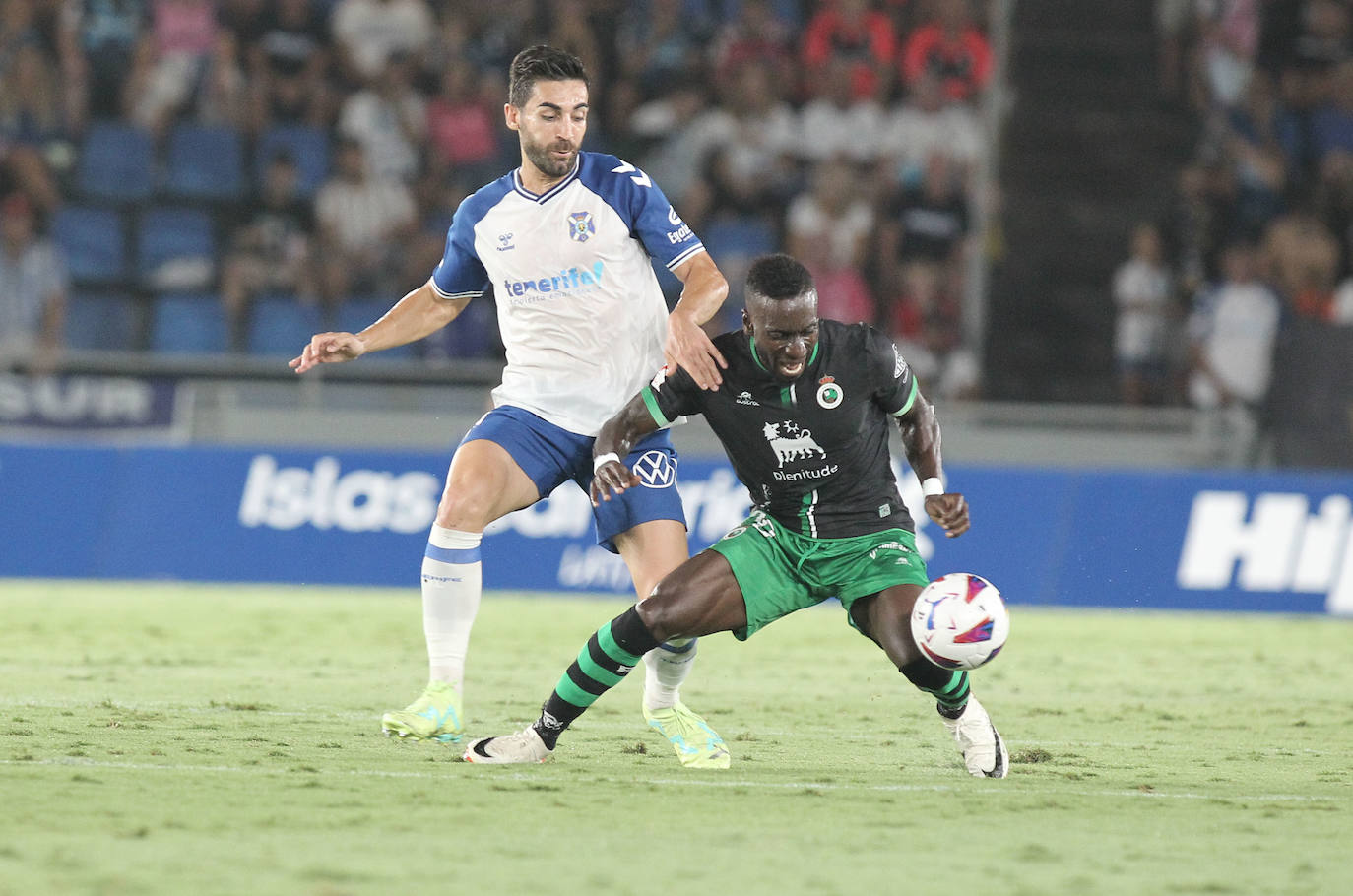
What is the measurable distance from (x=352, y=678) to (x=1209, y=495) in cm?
707

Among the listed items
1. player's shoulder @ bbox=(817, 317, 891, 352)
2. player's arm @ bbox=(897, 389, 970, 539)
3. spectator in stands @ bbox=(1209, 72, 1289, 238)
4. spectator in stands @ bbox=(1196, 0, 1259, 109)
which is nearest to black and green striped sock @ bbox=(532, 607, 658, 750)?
player's arm @ bbox=(897, 389, 970, 539)

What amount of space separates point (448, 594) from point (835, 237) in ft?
32.9

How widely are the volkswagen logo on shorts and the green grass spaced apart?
39.0 inches

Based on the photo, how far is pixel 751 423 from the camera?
260 inches

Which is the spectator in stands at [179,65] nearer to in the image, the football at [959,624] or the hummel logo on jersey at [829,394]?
the hummel logo on jersey at [829,394]

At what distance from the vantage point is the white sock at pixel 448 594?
6926 millimetres

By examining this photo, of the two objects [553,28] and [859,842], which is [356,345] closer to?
[859,842]

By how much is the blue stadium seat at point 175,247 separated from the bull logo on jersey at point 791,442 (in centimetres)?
1036

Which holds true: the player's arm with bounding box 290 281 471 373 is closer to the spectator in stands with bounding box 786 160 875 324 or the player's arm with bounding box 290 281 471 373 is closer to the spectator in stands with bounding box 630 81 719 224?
the spectator in stands with bounding box 786 160 875 324

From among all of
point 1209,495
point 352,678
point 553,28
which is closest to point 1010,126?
point 553,28

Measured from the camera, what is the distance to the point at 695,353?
6402 millimetres

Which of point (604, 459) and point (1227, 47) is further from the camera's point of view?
point (1227, 47)

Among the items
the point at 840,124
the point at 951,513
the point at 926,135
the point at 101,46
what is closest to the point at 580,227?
the point at 951,513

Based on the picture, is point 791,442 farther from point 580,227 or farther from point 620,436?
point 580,227
